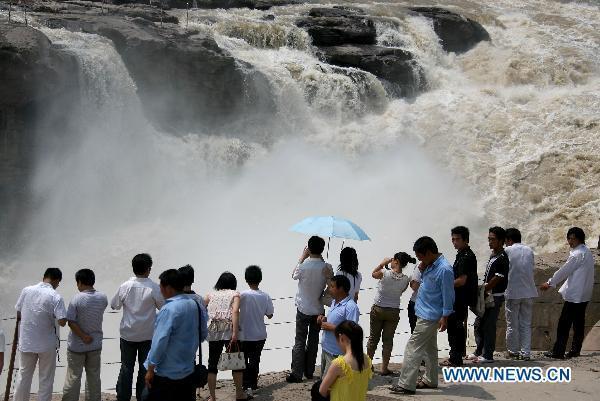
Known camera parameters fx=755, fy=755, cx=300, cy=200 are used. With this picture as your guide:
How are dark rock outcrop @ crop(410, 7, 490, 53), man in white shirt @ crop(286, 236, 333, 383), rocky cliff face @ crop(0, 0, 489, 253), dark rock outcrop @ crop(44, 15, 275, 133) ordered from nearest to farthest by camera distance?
man in white shirt @ crop(286, 236, 333, 383) → rocky cliff face @ crop(0, 0, 489, 253) → dark rock outcrop @ crop(44, 15, 275, 133) → dark rock outcrop @ crop(410, 7, 490, 53)

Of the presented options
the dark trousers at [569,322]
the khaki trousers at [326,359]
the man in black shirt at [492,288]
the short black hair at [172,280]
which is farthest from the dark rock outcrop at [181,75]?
the short black hair at [172,280]

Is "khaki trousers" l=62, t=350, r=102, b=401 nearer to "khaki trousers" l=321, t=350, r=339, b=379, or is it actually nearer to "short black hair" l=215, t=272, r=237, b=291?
"short black hair" l=215, t=272, r=237, b=291

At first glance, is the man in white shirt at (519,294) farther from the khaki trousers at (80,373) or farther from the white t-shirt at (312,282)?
the khaki trousers at (80,373)

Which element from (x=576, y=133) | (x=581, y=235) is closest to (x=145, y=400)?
(x=581, y=235)

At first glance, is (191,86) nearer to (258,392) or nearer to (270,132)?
(270,132)

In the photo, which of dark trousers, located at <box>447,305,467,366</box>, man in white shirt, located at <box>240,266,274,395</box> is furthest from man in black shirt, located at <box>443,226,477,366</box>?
man in white shirt, located at <box>240,266,274,395</box>

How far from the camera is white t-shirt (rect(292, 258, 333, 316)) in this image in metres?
6.80

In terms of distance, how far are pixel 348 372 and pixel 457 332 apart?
2.99m

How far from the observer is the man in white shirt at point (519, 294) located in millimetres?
7648

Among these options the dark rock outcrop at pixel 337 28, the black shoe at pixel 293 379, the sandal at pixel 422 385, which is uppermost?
the dark rock outcrop at pixel 337 28

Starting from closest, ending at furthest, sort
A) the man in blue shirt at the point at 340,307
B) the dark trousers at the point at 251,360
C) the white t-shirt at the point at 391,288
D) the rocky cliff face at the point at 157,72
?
1. the man in blue shirt at the point at 340,307
2. the dark trousers at the point at 251,360
3. the white t-shirt at the point at 391,288
4. the rocky cliff face at the point at 157,72

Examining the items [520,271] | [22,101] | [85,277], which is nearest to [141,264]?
[85,277]

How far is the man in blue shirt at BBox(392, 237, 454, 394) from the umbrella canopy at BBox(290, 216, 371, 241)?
105cm

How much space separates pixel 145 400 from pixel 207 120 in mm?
16590
